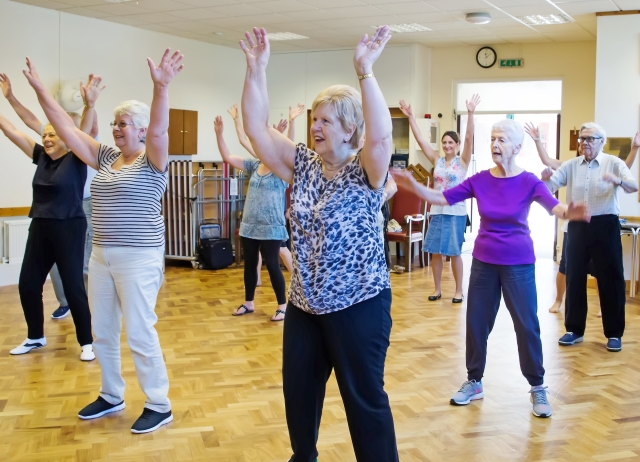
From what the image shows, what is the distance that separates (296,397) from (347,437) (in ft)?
4.04

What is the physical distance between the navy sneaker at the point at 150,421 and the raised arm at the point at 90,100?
1.71 m

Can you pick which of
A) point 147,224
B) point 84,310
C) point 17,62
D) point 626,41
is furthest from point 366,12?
point 147,224

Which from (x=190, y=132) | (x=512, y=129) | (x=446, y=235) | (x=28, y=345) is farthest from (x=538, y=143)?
(x=190, y=132)

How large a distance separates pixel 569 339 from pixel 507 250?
201 cm

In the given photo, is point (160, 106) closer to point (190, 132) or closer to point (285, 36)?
point (190, 132)

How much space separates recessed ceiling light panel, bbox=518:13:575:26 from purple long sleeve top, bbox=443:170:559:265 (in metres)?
5.81

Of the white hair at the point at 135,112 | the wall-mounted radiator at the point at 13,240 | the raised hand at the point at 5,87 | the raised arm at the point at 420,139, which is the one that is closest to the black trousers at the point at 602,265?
the raised arm at the point at 420,139

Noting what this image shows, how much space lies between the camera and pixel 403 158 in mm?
11266

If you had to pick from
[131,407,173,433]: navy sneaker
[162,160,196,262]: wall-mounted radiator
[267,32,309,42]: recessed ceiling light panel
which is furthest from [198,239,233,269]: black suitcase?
[131,407,173,433]: navy sneaker

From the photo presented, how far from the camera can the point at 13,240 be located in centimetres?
811

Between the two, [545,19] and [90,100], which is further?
[545,19]

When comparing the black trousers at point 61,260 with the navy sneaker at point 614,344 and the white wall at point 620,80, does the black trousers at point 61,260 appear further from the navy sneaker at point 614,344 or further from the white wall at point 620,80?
the white wall at point 620,80

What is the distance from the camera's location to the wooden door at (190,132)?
10.4 meters

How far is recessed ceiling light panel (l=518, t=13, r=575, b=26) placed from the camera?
8.81 metres
